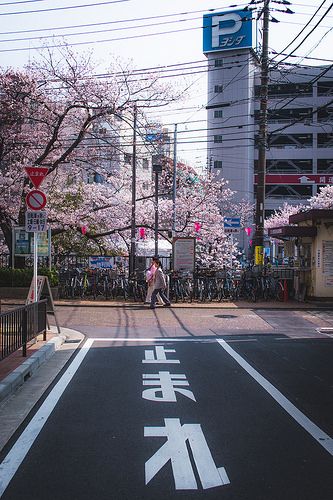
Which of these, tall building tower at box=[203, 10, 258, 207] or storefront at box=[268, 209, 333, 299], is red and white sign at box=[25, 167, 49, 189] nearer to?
storefront at box=[268, 209, 333, 299]

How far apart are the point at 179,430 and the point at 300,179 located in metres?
61.3

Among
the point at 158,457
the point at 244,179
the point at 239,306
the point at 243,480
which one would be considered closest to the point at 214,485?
the point at 243,480

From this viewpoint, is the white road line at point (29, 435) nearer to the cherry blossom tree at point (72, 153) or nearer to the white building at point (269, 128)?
the cherry blossom tree at point (72, 153)

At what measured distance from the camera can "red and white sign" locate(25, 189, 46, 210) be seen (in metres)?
11.2

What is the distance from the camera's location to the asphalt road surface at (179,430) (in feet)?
13.3

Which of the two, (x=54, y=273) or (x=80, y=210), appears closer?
(x=54, y=273)

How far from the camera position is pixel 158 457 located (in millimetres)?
4617

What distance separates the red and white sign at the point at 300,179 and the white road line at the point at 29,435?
59.2 metres

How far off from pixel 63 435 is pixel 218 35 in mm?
64968

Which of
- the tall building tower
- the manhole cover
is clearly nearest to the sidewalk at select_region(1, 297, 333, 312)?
the manhole cover

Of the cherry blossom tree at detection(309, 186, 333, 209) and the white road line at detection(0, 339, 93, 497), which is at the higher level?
the cherry blossom tree at detection(309, 186, 333, 209)

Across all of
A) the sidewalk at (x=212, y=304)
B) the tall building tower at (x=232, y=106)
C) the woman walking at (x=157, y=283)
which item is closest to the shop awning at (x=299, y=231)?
the sidewalk at (x=212, y=304)

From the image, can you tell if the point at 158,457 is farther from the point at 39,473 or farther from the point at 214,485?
the point at 39,473

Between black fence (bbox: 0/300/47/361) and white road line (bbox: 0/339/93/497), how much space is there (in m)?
0.92
